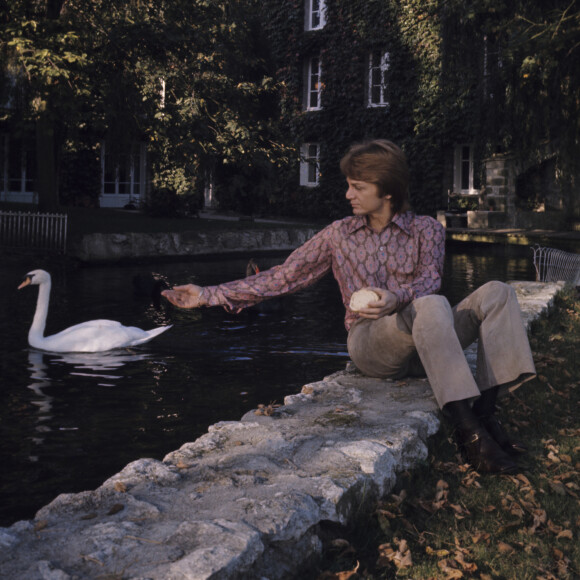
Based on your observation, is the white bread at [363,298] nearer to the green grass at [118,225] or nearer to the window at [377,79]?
the green grass at [118,225]

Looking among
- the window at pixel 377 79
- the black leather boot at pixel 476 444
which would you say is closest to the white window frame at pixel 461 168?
the window at pixel 377 79

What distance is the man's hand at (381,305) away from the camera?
4.21 m

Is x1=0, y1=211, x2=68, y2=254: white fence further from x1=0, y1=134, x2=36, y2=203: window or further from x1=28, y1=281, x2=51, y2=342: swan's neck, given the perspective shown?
x1=0, y1=134, x2=36, y2=203: window

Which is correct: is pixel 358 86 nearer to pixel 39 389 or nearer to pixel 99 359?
pixel 99 359

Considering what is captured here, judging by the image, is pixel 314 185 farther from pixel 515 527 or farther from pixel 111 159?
pixel 515 527

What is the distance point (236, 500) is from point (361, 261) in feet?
6.72

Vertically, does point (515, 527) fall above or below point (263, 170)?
below

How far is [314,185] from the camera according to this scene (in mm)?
33250

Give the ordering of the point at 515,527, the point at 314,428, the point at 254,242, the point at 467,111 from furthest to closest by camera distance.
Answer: the point at 467,111, the point at 254,242, the point at 314,428, the point at 515,527

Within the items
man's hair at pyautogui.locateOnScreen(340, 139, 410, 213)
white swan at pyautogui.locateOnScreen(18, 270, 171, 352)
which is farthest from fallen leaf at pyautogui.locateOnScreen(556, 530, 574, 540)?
white swan at pyautogui.locateOnScreen(18, 270, 171, 352)

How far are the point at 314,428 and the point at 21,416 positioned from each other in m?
3.10

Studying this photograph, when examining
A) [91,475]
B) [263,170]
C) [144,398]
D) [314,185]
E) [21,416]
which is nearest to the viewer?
[91,475]

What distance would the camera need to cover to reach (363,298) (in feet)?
13.9

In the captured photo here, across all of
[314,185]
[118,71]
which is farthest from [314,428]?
[314,185]
